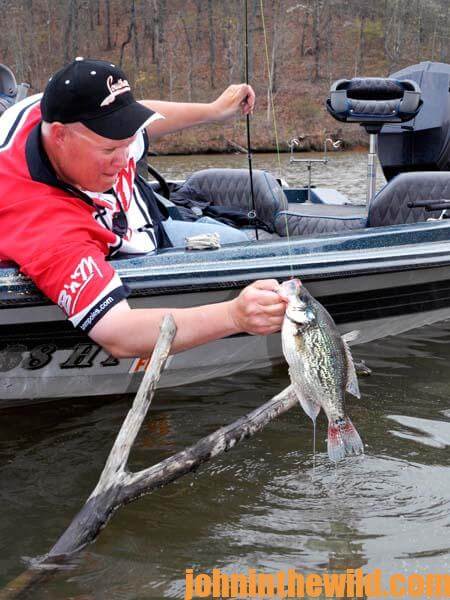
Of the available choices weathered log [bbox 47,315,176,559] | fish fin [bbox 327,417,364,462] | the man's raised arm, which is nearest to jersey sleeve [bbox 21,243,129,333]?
weathered log [bbox 47,315,176,559]

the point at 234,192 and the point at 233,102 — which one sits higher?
the point at 233,102

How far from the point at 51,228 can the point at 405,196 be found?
106 inches

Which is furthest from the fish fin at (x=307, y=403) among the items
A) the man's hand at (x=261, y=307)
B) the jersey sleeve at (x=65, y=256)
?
the jersey sleeve at (x=65, y=256)

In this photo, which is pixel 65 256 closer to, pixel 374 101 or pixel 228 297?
pixel 228 297

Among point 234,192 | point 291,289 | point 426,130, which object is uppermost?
point 291,289

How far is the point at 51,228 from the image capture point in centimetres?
319

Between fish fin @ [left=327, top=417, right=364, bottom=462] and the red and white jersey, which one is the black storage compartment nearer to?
the red and white jersey

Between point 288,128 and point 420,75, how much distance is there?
29977mm

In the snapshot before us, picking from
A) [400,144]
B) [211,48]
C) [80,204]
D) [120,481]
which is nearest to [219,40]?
[211,48]

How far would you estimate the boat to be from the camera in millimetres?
4062

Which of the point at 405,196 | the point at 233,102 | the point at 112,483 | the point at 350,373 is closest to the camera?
the point at 350,373

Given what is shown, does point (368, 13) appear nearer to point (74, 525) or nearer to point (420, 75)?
point (420, 75)

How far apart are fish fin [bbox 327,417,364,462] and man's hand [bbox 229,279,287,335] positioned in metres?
0.40

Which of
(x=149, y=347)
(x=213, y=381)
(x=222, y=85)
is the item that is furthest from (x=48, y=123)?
(x=222, y=85)
